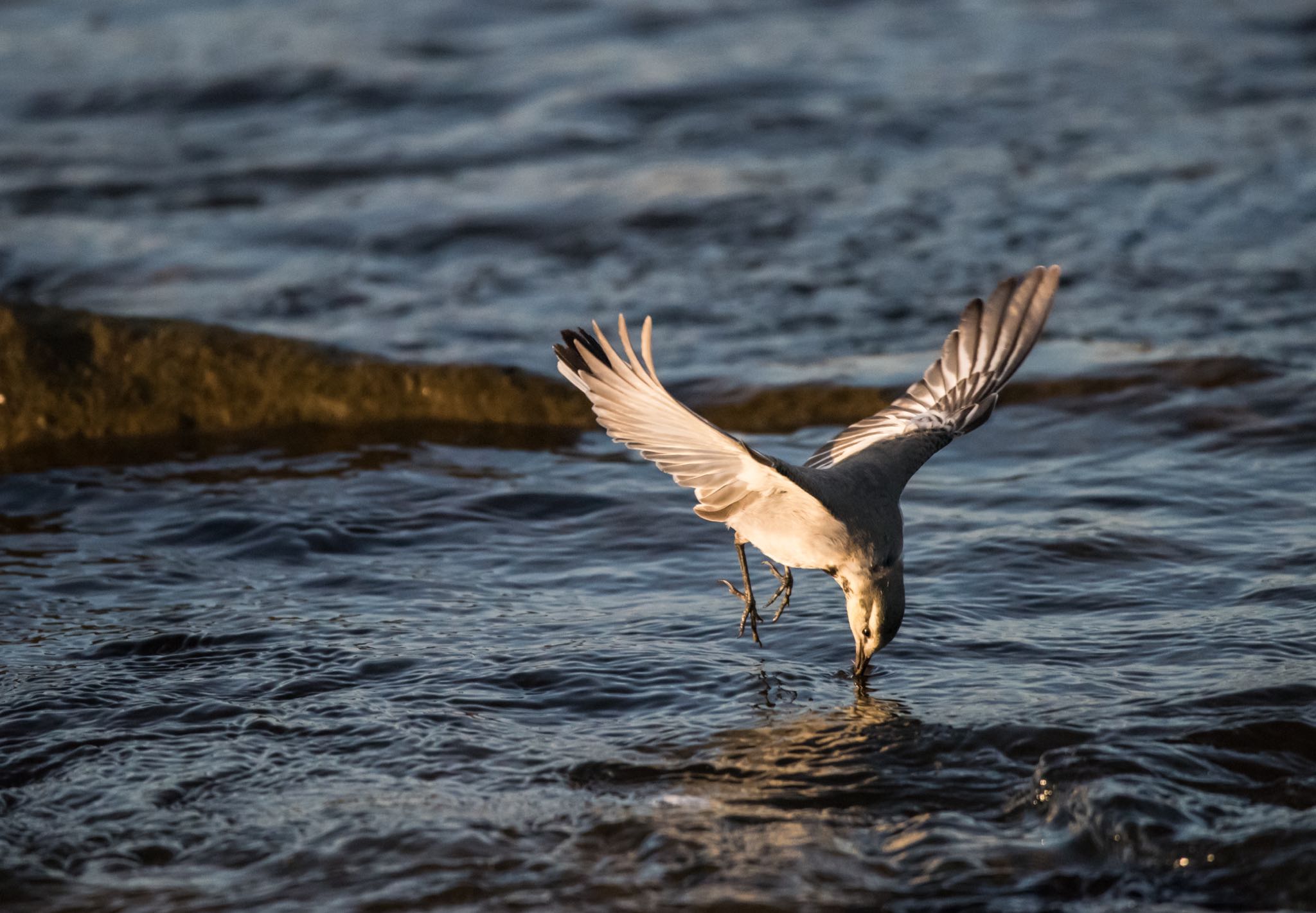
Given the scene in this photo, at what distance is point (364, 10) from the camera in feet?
58.0

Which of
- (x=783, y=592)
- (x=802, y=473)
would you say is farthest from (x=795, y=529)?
(x=783, y=592)

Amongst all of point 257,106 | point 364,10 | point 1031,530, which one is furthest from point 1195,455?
point 364,10

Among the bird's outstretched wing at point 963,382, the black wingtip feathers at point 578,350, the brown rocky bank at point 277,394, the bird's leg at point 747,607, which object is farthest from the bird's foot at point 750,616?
the brown rocky bank at point 277,394

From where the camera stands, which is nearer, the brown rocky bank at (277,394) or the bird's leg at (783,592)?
the bird's leg at (783,592)

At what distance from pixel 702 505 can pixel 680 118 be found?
9.64m

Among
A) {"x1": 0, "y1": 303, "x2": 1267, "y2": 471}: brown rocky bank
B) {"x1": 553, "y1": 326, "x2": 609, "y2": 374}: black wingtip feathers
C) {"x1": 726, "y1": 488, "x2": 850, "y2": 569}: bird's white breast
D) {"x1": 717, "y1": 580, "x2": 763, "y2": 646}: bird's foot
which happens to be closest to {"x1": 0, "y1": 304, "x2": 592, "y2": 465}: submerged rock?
{"x1": 0, "y1": 303, "x2": 1267, "y2": 471}: brown rocky bank

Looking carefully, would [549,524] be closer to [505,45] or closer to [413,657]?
[413,657]

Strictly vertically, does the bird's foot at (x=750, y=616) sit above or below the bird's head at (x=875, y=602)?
below

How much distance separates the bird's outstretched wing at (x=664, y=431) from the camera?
429cm

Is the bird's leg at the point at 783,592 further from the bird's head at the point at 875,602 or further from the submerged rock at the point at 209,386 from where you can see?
the submerged rock at the point at 209,386

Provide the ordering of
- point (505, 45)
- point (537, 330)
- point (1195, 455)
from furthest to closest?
point (505, 45), point (537, 330), point (1195, 455)

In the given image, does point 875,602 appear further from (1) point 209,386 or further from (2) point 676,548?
(1) point 209,386

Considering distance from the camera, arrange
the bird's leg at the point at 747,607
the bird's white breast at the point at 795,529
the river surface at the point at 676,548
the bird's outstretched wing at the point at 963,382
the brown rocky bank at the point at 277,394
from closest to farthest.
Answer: the river surface at the point at 676,548
the bird's white breast at the point at 795,529
the bird's leg at the point at 747,607
the bird's outstretched wing at the point at 963,382
the brown rocky bank at the point at 277,394

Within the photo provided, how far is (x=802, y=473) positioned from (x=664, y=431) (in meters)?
0.45
